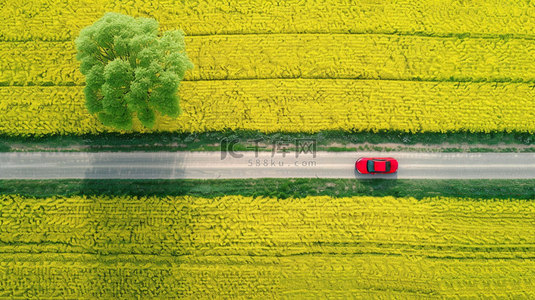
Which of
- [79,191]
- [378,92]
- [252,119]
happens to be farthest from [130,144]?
[378,92]

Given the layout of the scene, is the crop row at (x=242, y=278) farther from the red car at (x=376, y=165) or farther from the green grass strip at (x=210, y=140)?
the green grass strip at (x=210, y=140)

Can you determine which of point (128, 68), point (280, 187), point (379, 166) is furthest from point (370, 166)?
point (128, 68)

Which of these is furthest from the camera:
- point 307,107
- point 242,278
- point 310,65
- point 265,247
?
point 310,65

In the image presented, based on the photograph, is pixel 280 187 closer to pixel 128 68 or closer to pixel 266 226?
pixel 266 226

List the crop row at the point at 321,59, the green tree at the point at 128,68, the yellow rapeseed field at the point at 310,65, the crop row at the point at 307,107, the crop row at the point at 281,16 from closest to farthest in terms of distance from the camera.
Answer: the green tree at the point at 128,68 < the crop row at the point at 307,107 < the yellow rapeseed field at the point at 310,65 < the crop row at the point at 321,59 < the crop row at the point at 281,16

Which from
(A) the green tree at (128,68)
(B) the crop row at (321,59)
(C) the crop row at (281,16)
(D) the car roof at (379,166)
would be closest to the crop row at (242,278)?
(D) the car roof at (379,166)

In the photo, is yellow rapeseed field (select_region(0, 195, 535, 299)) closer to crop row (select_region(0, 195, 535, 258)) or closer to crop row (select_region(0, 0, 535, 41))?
crop row (select_region(0, 195, 535, 258))

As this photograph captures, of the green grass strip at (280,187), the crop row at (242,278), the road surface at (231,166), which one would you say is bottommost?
the crop row at (242,278)
